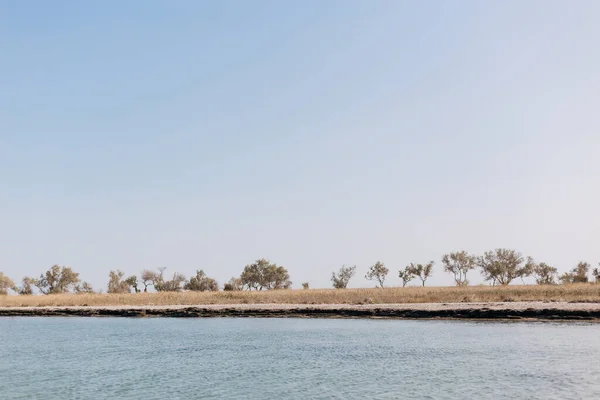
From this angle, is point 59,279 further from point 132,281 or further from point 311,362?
point 311,362

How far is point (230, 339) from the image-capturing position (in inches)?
1554

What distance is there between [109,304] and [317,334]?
148ft

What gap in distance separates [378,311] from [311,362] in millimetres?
26930

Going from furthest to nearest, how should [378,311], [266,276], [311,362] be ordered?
[266,276] → [378,311] → [311,362]

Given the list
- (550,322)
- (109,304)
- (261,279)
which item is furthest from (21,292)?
(550,322)

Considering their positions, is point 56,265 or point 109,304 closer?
point 109,304

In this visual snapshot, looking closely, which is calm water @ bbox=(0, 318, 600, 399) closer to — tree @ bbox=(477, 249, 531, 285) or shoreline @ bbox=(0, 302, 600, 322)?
shoreline @ bbox=(0, 302, 600, 322)

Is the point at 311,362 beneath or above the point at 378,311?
beneath

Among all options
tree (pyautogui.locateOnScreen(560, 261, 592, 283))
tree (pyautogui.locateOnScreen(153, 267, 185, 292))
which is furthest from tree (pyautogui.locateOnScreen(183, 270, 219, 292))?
tree (pyautogui.locateOnScreen(560, 261, 592, 283))

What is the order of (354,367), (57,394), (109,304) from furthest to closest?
1. (109,304)
2. (354,367)
3. (57,394)

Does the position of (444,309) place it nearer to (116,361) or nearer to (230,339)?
(230,339)

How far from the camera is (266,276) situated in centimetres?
12800

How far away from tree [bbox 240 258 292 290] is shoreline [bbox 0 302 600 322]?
61.0 metres

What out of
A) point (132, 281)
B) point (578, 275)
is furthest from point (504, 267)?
point (132, 281)
